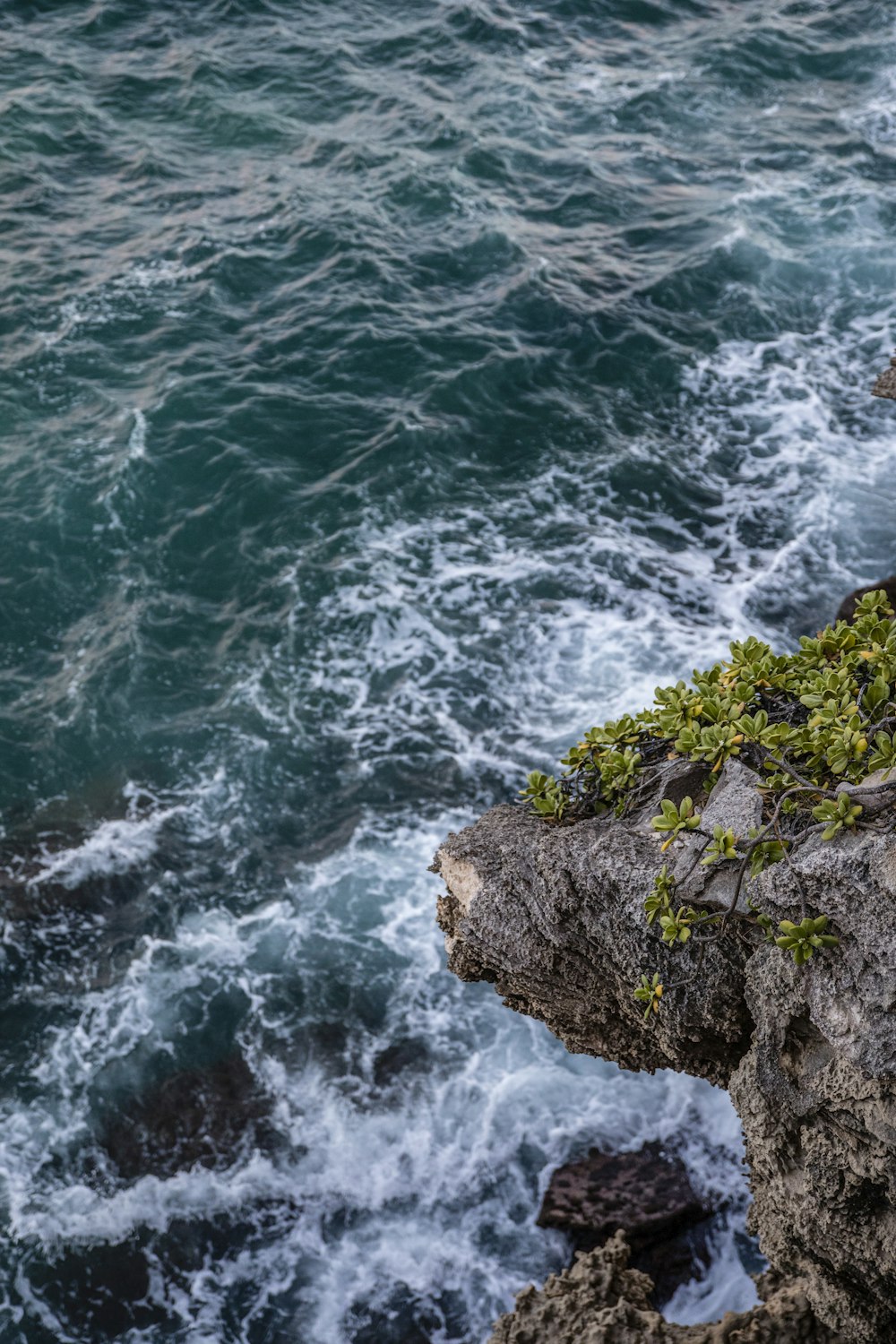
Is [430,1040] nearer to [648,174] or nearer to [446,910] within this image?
[446,910]

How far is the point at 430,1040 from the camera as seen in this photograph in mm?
13414

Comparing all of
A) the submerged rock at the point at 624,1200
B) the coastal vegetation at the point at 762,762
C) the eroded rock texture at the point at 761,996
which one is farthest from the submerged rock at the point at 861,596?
the eroded rock texture at the point at 761,996

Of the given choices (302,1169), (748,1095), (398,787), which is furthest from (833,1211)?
(398,787)

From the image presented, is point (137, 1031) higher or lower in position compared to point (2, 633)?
lower

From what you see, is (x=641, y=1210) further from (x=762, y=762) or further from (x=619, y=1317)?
(x=762, y=762)

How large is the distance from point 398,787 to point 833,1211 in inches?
424

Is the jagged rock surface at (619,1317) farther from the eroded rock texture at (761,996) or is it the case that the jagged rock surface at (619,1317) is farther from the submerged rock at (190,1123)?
the submerged rock at (190,1123)

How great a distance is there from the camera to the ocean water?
12.2 metres

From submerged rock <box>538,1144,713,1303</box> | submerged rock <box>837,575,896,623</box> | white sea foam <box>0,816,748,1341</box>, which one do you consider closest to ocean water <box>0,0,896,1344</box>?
white sea foam <box>0,816,748,1341</box>

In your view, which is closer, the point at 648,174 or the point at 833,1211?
the point at 833,1211

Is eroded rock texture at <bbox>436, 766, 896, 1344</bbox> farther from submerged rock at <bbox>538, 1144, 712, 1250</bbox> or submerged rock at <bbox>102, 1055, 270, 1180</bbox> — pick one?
submerged rock at <bbox>102, 1055, 270, 1180</bbox>

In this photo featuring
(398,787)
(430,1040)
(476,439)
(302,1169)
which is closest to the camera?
(302,1169)

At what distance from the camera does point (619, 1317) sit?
7824mm

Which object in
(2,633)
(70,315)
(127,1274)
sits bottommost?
(127,1274)
